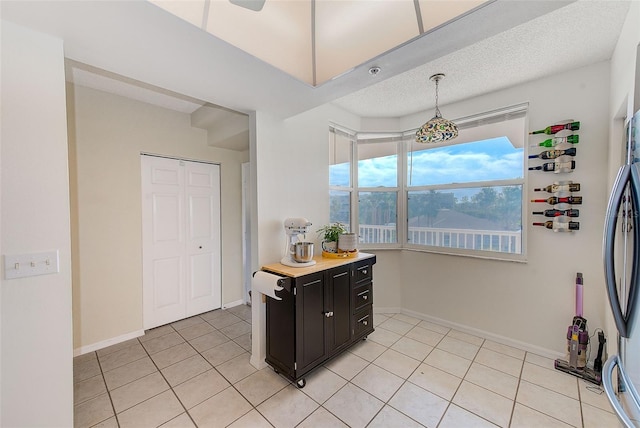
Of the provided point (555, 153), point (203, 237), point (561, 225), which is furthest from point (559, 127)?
point (203, 237)

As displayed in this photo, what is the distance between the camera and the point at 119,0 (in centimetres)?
113

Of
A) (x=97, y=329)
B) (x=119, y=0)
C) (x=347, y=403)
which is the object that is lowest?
(x=347, y=403)

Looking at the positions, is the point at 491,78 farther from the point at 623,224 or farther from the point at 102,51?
the point at 102,51

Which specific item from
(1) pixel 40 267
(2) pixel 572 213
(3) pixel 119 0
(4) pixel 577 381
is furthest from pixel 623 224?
(1) pixel 40 267

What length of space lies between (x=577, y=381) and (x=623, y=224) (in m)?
1.92

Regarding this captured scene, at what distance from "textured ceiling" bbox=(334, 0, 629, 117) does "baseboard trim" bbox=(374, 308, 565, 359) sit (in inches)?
103

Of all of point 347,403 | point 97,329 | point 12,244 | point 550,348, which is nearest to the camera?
point 12,244

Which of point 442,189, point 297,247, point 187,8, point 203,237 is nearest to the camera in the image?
point 187,8

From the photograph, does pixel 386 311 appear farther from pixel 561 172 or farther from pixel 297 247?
pixel 561 172

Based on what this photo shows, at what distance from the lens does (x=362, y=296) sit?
8.87 feet

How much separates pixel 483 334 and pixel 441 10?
10.2 ft

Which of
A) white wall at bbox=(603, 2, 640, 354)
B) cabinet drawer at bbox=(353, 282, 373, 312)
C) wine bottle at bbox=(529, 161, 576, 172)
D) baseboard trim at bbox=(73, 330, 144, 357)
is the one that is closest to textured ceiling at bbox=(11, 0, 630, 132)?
white wall at bbox=(603, 2, 640, 354)

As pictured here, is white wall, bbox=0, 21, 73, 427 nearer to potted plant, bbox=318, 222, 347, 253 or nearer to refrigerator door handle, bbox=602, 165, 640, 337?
potted plant, bbox=318, 222, 347, 253

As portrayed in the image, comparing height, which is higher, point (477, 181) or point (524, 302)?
point (477, 181)
